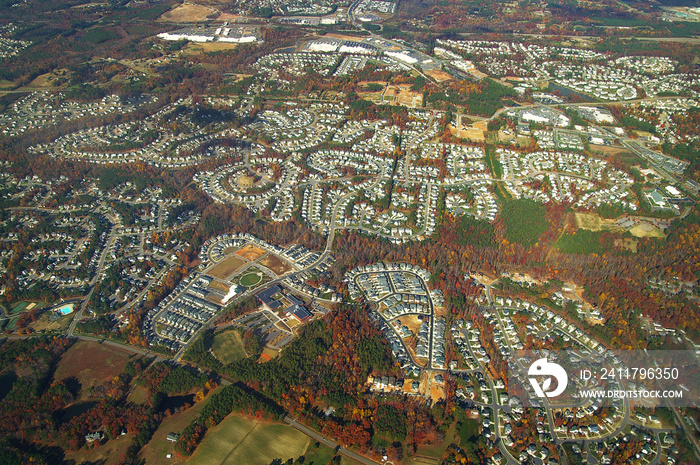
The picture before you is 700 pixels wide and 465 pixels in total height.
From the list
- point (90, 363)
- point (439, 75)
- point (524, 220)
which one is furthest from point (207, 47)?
point (90, 363)

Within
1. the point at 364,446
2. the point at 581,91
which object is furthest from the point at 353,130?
the point at 364,446

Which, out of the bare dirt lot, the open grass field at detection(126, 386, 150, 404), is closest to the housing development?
the open grass field at detection(126, 386, 150, 404)

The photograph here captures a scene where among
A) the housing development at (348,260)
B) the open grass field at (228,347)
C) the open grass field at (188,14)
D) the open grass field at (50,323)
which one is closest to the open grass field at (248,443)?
the housing development at (348,260)

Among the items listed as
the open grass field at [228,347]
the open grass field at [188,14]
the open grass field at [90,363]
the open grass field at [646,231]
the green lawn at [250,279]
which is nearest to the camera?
the open grass field at [90,363]

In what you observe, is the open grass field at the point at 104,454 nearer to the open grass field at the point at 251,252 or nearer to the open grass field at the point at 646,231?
the open grass field at the point at 251,252

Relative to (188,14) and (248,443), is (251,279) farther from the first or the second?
(188,14)

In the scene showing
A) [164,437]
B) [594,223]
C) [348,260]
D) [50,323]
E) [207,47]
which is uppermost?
[207,47]
